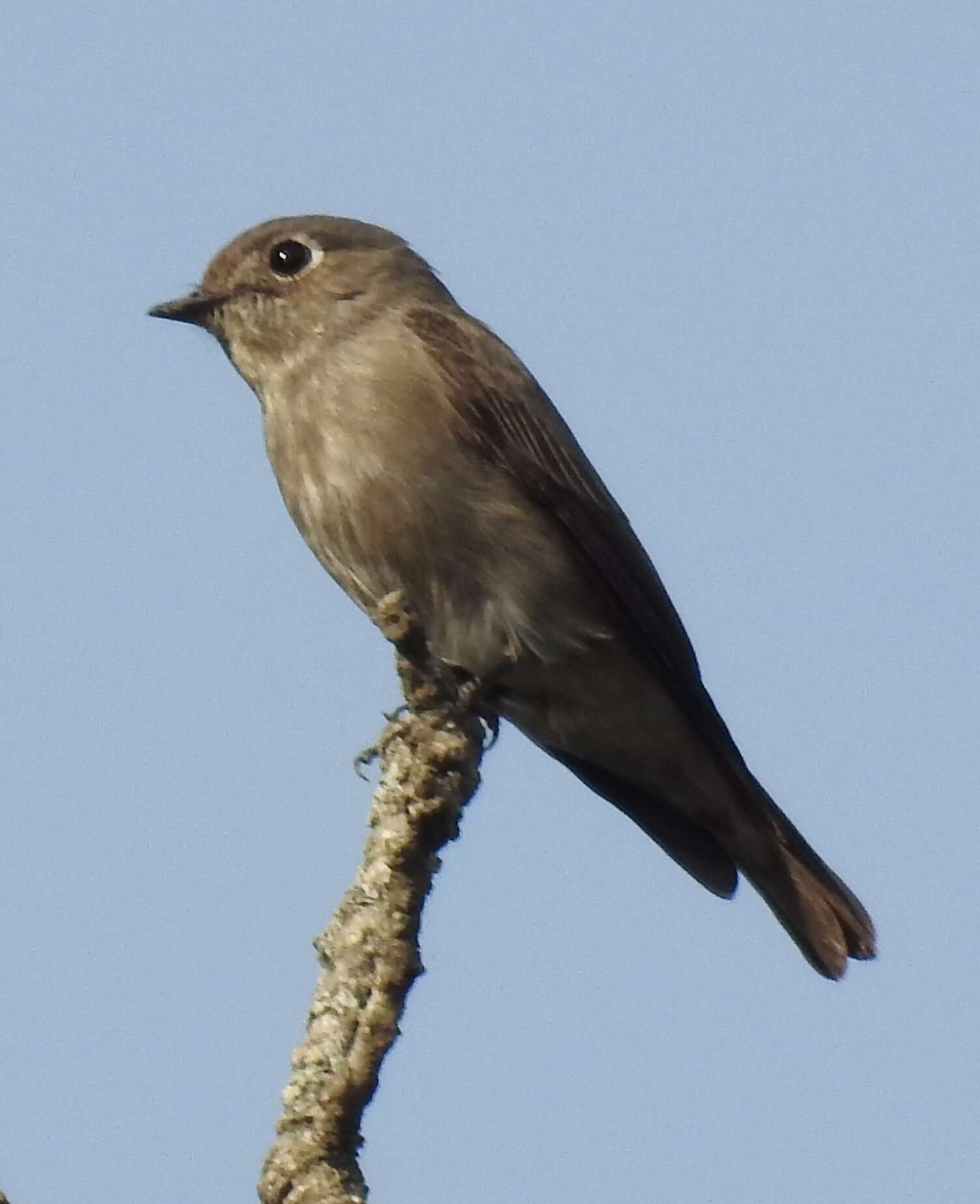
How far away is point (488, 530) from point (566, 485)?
69cm

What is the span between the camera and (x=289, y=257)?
8.80 m

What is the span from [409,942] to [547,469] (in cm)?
391

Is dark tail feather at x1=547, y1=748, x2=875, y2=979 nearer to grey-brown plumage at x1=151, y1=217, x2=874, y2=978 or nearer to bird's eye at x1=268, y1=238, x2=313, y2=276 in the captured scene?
grey-brown plumage at x1=151, y1=217, x2=874, y2=978

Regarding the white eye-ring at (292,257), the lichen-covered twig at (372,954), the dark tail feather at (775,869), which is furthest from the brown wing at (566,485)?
the lichen-covered twig at (372,954)

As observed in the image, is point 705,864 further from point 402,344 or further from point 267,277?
point 267,277

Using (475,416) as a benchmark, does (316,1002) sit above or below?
below

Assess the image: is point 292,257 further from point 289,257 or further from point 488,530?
point 488,530

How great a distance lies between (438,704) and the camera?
5.32 meters

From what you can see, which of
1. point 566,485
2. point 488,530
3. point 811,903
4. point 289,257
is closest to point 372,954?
point 488,530

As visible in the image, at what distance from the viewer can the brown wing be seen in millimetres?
8125

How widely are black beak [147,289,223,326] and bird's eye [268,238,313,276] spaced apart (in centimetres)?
29

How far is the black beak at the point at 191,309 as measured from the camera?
8688mm

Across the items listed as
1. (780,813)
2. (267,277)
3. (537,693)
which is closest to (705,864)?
(780,813)

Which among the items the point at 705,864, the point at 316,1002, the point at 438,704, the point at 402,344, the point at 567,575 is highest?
the point at 402,344
